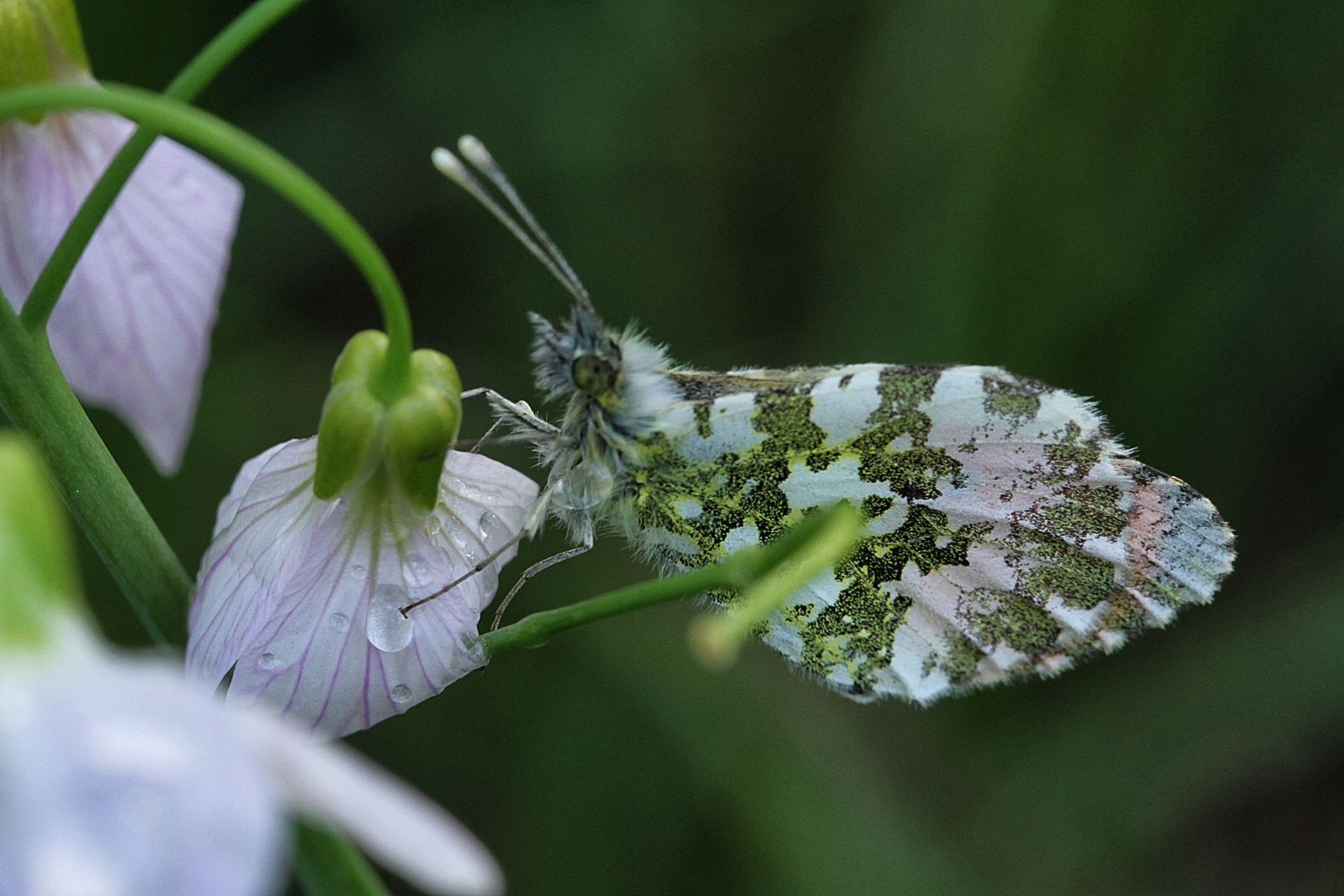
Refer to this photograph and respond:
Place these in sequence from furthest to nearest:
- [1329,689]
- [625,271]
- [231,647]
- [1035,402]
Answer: [625,271] → [1329,689] → [1035,402] → [231,647]

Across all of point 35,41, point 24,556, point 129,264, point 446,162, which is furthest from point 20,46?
point 24,556

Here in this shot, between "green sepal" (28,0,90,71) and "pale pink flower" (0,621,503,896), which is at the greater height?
"green sepal" (28,0,90,71)

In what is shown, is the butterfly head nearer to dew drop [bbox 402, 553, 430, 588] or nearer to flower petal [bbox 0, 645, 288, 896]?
dew drop [bbox 402, 553, 430, 588]

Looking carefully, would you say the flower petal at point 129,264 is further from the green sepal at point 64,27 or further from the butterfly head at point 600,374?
the butterfly head at point 600,374

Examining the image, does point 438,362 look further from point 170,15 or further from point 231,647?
point 170,15

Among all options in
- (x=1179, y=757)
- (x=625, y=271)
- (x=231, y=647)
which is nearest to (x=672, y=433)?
(x=231, y=647)

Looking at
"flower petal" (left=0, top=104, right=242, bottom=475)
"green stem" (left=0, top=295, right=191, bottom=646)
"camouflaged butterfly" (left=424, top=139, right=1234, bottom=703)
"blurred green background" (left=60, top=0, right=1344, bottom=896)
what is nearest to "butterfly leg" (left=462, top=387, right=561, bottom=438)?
"camouflaged butterfly" (left=424, top=139, right=1234, bottom=703)
